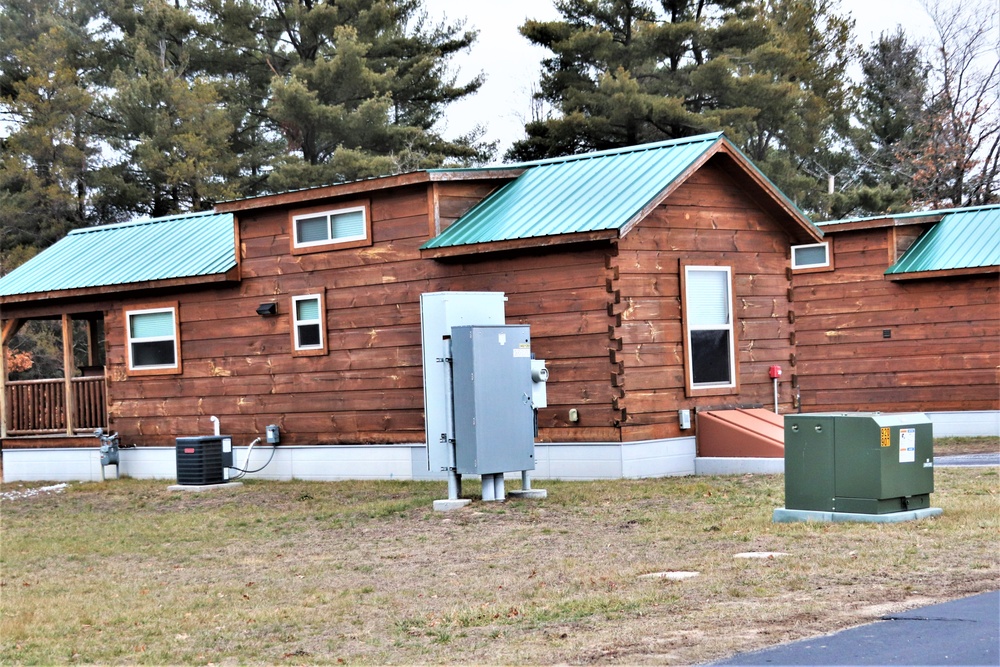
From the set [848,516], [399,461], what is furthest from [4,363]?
[848,516]

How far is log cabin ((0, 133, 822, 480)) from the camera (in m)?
16.7

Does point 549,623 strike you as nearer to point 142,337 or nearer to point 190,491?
point 190,491

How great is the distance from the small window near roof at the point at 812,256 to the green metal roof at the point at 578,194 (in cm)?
752

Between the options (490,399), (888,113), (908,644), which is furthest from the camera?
(888,113)

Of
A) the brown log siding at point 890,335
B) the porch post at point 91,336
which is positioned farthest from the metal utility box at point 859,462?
the porch post at point 91,336

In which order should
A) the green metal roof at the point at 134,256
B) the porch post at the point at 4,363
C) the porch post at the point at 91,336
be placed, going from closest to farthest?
the green metal roof at the point at 134,256 → the porch post at the point at 4,363 → the porch post at the point at 91,336

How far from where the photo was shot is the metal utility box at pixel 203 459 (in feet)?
61.7

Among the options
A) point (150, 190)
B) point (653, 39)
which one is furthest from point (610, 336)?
point (150, 190)

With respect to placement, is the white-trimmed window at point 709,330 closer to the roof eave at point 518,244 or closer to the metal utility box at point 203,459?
the roof eave at point 518,244

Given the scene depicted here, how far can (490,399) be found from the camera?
14.4 meters

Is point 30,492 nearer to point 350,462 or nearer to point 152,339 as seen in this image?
point 152,339

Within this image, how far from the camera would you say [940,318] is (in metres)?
23.2

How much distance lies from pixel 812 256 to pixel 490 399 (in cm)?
1231

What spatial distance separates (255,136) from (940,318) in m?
23.9
